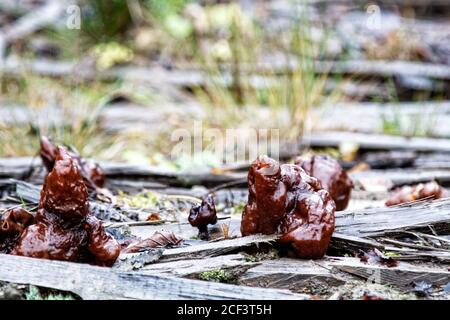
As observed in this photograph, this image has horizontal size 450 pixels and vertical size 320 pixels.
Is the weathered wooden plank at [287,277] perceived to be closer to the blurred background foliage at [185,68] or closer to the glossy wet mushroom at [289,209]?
the glossy wet mushroom at [289,209]

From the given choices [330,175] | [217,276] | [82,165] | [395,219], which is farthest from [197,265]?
[82,165]

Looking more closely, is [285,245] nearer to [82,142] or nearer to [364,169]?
[364,169]

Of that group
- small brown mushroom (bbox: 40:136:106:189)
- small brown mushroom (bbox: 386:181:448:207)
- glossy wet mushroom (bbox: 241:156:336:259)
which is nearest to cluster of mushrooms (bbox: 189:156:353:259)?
glossy wet mushroom (bbox: 241:156:336:259)

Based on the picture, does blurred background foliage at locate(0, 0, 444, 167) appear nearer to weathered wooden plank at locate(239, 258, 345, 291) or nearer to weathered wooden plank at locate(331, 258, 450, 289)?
weathered wooden plank at locate(239, 258, 345, 291)

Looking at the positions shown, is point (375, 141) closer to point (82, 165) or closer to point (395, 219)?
point (395, 219)

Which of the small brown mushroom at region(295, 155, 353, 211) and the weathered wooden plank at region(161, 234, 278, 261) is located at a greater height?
the small brown mushroom at region(295, 155, 353, 211)

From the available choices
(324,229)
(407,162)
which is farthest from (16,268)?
(407,162)

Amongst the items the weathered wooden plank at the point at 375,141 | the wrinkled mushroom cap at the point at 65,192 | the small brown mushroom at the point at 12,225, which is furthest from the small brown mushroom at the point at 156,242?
the weathered wooden plank at the point at 375,141
